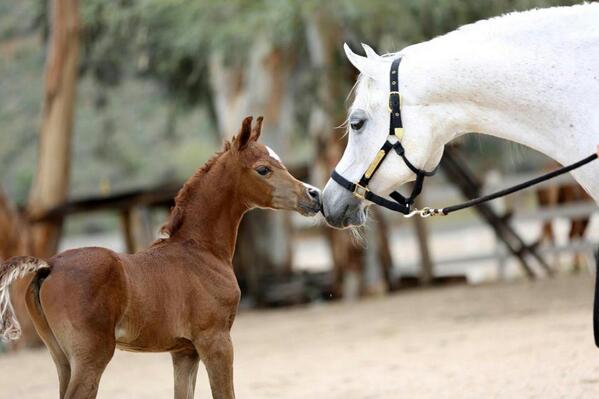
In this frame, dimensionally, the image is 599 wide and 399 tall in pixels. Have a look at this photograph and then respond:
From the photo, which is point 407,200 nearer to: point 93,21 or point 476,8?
point 476,8

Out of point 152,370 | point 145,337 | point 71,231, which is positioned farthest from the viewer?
point 71,231

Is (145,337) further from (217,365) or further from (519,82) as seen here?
(519,82)

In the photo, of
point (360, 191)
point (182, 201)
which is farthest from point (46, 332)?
point (360, 191)

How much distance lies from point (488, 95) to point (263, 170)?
153 cm

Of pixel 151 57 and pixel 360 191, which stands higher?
pixel 151 57

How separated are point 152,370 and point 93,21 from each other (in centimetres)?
828

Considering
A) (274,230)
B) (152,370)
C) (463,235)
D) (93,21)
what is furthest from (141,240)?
(463,235)

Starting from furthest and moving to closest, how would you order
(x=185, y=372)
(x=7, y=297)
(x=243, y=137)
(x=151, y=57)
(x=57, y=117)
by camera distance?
(x=151, y=57), (x=57, y=117), (x=243, y=137), (x=185, y=372), (x=7, y=297)

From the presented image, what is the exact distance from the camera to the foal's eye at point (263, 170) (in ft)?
18.3

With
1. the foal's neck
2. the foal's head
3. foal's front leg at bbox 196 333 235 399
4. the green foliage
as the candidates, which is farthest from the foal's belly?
the green foliage

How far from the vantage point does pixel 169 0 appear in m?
14.5

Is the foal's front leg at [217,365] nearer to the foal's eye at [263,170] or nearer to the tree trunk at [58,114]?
the foal's eye at [263,170]

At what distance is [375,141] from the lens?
4.73 meters

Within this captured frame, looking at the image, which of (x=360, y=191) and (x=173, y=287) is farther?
(x=173, y=287)
